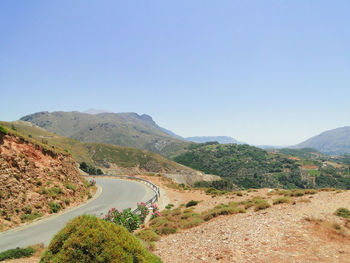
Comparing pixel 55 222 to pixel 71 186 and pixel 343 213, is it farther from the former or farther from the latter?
pixel 343 213

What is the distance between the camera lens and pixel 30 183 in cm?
1742

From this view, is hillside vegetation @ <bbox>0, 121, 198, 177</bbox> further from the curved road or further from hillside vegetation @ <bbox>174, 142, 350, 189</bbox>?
the curved road

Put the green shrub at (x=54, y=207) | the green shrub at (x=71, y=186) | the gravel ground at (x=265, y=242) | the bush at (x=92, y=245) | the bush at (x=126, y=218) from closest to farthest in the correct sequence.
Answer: the bush at (x=92, y=245)
the gravel ground at (x=265, y=242)
the bush at (x=126, y=218)
the green shrub at (x=54, y=207)
the green shrub at (x=71, y=186)

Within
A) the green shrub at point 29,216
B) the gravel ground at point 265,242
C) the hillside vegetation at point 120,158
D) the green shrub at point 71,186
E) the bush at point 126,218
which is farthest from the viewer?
the hillside vegetation at point 120,158

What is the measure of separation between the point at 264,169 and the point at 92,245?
16492 centimetres

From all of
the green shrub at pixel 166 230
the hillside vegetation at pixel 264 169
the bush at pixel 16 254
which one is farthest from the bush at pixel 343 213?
the hillside vegetation at pixel 264 169

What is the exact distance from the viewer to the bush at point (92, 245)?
414 cm

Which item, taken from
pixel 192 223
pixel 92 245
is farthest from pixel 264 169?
pixel 92 245

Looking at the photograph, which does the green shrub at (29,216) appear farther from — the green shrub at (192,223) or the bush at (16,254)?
the green shrub at (192,223)

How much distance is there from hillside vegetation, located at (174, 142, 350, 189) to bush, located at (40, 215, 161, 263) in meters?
118

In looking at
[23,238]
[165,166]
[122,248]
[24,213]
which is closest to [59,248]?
[122,248]

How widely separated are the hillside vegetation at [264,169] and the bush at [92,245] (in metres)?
118

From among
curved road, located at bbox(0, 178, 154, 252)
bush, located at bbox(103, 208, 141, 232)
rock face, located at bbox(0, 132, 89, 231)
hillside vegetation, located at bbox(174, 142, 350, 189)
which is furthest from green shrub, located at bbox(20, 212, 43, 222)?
hillside vegetation, located at bbox(174, 142, 350, 189)

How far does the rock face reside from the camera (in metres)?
15.0
